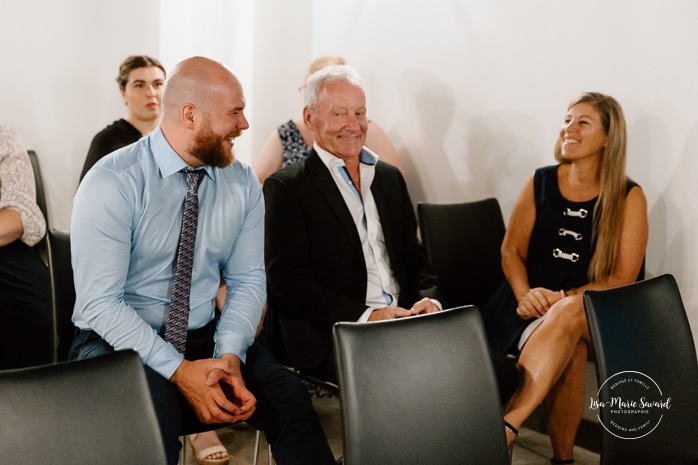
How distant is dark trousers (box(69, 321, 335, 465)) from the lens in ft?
6.43

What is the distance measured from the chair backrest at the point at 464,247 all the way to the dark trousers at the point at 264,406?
3.54ft

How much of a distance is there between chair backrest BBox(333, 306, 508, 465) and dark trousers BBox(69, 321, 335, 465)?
0.39m

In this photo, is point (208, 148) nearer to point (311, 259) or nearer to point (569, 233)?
point (311, 259)

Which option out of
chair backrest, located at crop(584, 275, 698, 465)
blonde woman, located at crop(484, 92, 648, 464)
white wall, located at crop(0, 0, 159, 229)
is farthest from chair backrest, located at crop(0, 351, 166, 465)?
white wall, located at crop(0, 0, 159, 229)

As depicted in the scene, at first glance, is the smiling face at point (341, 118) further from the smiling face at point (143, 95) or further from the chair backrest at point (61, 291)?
the smiling face at point (143, 95)

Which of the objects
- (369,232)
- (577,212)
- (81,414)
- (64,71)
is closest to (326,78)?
(369,232)

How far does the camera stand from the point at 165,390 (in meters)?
2.00

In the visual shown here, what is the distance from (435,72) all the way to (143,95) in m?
1.35

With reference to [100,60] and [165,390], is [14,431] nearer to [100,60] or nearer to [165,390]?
[165,390]

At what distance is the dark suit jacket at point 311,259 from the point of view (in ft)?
8.39

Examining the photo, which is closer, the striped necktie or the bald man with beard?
the bald man with beard

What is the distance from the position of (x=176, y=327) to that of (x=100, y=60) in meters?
2.40

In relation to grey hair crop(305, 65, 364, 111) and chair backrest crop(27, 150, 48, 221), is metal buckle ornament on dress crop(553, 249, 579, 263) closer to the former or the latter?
grey hair crop(305, 65, 364, 111)

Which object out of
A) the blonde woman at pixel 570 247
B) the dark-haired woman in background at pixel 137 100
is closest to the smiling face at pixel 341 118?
the blonde woman at pixel 570 247
